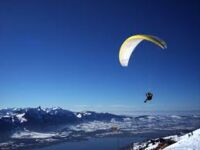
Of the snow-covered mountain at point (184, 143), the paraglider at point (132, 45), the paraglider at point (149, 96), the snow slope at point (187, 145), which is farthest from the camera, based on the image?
the snow-covered mountain at point (184, 143)

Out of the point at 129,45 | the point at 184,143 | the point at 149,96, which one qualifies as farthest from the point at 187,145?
the point at 129,45

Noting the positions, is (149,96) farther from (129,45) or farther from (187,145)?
(187,145)

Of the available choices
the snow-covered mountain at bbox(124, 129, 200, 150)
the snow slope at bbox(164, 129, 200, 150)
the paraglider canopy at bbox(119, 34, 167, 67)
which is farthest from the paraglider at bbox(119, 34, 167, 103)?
the snow-covered mountain at bbox(124, 129, 200, 150)

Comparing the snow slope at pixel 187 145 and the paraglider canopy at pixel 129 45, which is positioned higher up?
the paraglider canopy at pixel 129 45

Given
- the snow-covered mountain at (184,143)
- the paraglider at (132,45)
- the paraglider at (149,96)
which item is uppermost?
the paraglider at (132,45)

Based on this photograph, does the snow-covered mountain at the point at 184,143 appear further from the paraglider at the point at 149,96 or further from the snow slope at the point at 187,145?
the paraglider at the point at 149,96

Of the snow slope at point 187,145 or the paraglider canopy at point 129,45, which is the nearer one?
the paraglider canopy at point 129,45

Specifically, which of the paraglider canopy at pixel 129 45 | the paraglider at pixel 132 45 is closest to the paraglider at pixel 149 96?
the paraglider at pixel 132 45

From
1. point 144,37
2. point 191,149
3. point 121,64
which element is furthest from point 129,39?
point 191,149

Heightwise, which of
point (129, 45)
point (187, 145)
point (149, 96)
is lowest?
point (187, 145)

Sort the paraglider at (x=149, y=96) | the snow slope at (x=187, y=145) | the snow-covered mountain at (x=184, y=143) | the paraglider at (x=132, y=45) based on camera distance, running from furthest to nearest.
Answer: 1. the snow-covered mountain at (x=184, y=143)
2. the snow slope at (x=187, y=145)
3. the paraglider at (x=149, y=96)
4. the paraglider at (x=132, y=45)
